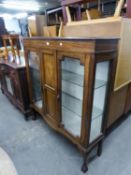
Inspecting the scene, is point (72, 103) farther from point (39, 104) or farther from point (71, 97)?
point (39, 104)

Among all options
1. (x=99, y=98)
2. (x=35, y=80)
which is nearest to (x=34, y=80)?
(x=35, y=80)

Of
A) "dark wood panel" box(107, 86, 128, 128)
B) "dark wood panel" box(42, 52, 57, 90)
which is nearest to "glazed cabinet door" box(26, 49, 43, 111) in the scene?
"dark wood panel" box(42, 52, 57, 90)

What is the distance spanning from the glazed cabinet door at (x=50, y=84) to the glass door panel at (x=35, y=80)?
0.26 metres

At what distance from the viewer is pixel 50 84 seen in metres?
1.63

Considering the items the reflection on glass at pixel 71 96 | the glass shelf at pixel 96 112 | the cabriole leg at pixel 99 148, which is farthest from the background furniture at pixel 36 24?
the cabriole leg at pixel 99 148

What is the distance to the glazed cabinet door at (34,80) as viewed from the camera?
1.92m

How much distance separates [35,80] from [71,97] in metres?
0.69

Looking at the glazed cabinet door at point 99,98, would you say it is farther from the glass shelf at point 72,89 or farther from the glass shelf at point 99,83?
the glass shelf at point 72,89

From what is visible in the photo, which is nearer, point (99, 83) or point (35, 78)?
point (99, 83)

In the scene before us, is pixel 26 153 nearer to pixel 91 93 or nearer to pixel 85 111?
pixel 85 111

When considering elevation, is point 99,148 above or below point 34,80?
below

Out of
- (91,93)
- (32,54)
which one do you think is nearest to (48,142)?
(91,93)

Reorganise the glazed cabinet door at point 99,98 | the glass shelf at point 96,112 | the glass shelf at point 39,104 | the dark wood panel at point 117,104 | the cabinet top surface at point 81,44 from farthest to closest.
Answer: the glass shelf at point 39,104 → the dark wood panel at point 117,104 → the glass shelf at point 96,112 → the glazed cabinet door at point 99,98 → the cabinet top surface at point 81,44

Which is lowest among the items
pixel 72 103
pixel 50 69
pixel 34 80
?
pixel 72 103
